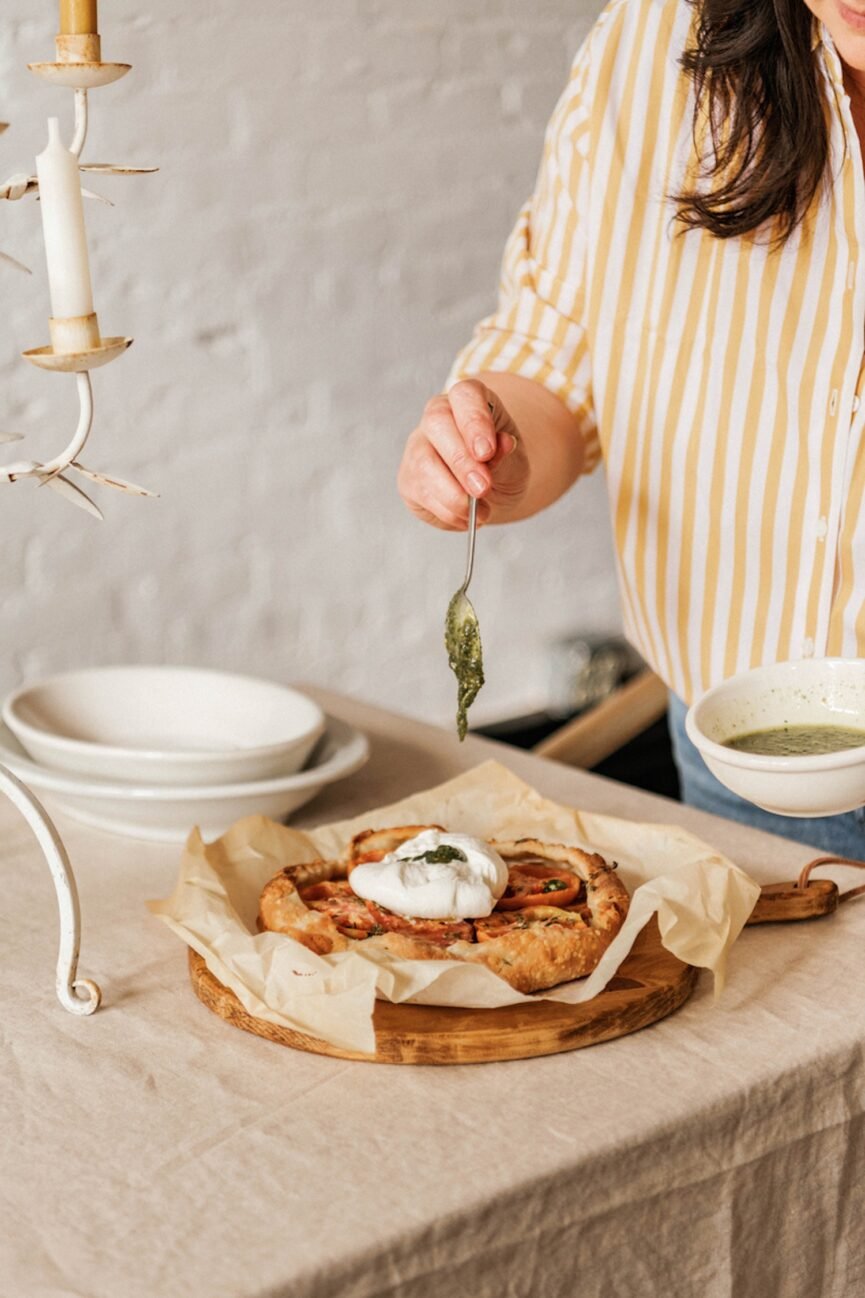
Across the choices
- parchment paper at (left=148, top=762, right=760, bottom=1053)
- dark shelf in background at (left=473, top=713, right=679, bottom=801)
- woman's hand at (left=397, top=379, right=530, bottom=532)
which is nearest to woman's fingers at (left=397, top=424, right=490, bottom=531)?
woman's hand at (left=397, top=379, right=530, bottom=532)

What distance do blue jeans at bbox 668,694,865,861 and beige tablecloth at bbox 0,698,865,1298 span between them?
386mm

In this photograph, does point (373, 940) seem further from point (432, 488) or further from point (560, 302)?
point (560, 302)

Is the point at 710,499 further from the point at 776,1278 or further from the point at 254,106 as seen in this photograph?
the point at 254,106

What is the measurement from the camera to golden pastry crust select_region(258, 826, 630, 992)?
3.02 feet

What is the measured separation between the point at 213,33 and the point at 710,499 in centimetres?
125

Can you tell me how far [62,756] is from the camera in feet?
4.22

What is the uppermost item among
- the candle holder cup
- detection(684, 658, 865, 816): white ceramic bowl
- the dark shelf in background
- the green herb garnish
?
the candle holder cup

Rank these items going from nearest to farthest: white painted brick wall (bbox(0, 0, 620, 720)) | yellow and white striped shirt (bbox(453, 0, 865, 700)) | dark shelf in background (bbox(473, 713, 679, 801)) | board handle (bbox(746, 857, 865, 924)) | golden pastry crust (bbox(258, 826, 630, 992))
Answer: golden pastry crust (bbox(258, 826, 630, 992)) < board handle (bbox(746, 857, 865, 924)) < yellow and white striped shirt (bbox(453, 0, 865, 700)) < white painted brick wall (bbox(0, 0, 620, 720)) < dark shelf in background (bbox(473, 713, 679, 801))

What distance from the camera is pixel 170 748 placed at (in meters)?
1.43

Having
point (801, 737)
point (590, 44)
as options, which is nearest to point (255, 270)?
point (590, 44)

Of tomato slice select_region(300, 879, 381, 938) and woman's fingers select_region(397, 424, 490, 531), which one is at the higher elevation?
woman's fingers select_region(397, 424, 490, 531)

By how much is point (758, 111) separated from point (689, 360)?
0.23 m

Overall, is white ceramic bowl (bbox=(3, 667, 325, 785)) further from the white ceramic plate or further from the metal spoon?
the metal spoon

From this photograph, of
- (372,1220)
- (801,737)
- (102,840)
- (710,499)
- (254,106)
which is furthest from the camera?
(254,106)
